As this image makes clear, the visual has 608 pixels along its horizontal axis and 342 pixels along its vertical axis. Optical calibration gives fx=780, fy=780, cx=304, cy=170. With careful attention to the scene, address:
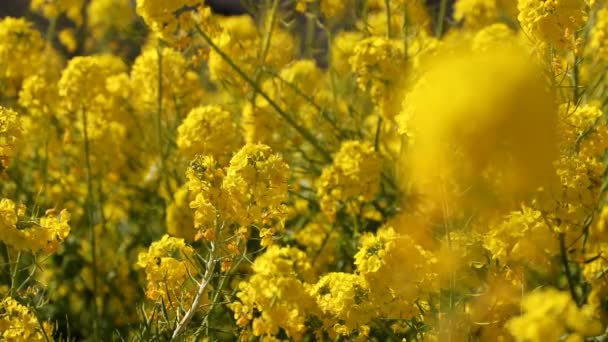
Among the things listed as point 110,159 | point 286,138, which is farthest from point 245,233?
point 110,159

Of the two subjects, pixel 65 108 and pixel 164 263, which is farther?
pixel 65 108

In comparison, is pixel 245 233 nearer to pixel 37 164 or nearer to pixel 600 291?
pixel 600 291

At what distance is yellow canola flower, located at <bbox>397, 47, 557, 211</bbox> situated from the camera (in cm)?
164

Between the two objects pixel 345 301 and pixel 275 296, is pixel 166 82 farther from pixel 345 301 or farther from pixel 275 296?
pixel 275 296

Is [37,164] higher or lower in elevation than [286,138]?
lower

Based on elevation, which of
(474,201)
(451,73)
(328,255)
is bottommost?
(328,255)

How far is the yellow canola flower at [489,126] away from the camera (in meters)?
1.64

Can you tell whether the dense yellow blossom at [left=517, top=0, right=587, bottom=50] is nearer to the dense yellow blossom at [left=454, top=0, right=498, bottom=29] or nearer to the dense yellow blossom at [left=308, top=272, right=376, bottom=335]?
the dense yellow blossom at [left=308, top=272, right=376, bottom=335]

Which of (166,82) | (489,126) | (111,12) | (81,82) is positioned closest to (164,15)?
(81,82)

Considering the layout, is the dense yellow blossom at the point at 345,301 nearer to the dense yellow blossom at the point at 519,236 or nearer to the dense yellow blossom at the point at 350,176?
the dense yellow blossom at the point at 519,236

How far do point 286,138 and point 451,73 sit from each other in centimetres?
240

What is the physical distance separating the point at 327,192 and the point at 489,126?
5.85ft

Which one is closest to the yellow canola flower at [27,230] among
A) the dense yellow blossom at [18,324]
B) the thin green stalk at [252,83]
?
the dense yellow blossom at [18,324]

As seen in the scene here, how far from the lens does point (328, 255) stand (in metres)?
3.61
